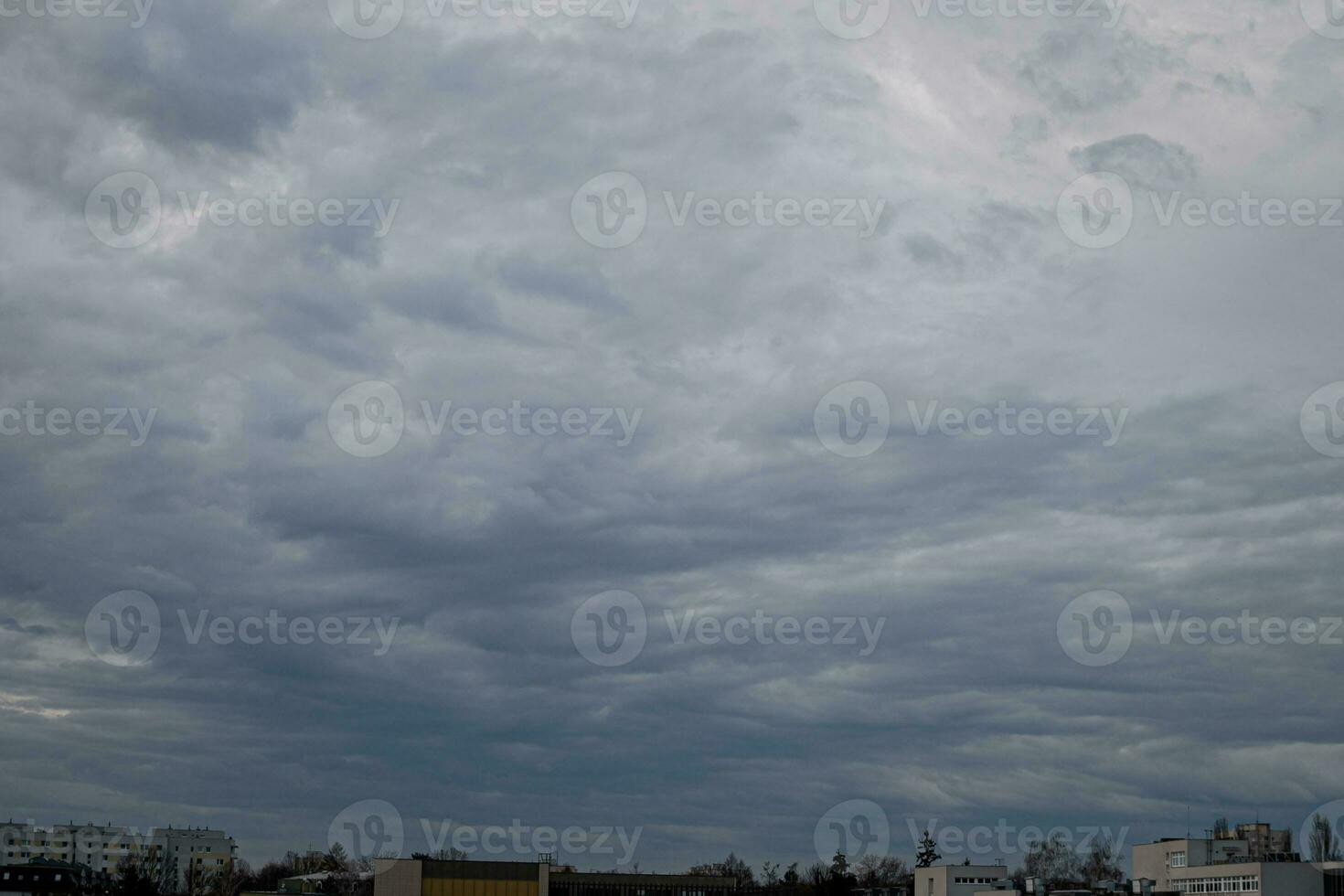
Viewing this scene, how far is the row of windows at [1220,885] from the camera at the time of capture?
4439 inches

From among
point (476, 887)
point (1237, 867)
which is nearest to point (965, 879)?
point (1237, 867)

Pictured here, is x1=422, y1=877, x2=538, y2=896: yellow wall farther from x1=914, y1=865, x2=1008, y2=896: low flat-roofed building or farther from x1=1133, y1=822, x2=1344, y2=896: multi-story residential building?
x1=1133, y1=822, x2=1344, y2=896: multi-story residential building

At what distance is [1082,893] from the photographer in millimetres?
123188

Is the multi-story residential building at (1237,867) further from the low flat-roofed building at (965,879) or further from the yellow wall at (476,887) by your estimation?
the yellow wall at (476,887)

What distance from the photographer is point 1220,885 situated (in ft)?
394

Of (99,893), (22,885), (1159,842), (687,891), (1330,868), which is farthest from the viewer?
(99,893)

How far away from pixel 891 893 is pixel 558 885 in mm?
40865

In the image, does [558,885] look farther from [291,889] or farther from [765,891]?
[765,891]

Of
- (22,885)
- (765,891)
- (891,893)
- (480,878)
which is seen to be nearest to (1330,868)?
(891,893)

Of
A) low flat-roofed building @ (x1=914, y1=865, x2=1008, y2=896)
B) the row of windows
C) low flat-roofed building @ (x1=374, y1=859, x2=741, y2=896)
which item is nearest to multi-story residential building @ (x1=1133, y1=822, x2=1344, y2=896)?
the row of windows

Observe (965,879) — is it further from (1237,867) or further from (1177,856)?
(1237,867)

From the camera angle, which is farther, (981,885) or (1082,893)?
(981,885)

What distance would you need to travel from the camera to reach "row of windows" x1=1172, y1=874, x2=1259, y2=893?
112750 mm

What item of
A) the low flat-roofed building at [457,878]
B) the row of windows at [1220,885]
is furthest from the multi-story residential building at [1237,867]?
the low flat-roofed building at [457,878]
